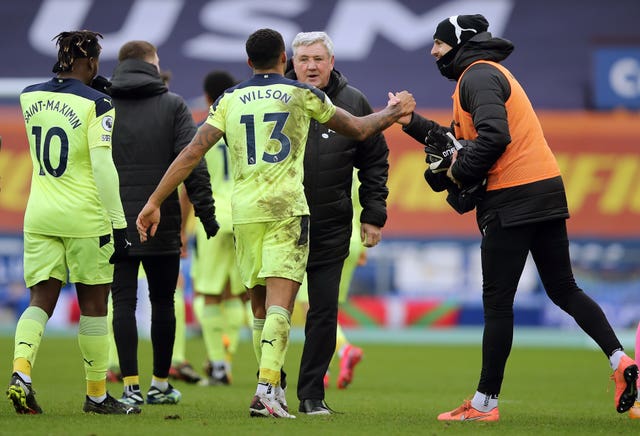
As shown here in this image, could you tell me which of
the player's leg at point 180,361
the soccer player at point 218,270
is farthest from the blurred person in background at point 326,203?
the player's leg at point 180,361

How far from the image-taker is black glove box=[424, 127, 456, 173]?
6.90m

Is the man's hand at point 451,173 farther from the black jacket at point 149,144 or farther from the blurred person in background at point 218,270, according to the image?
the blurred person in background at point 218,270

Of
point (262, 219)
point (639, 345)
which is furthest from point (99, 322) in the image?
point (639, 345)

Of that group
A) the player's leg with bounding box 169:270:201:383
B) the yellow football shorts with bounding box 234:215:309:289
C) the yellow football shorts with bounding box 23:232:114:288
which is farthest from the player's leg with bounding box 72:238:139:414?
the player's leg with bounding box 169:270:201:383

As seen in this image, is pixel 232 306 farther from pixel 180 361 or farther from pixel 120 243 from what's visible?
pixel 120 243

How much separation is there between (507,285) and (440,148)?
89 cm

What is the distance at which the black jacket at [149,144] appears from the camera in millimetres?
8047

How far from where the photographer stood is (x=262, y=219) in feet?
21.7

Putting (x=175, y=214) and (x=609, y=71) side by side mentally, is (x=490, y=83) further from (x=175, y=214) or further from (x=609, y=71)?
(x=609, y=71)

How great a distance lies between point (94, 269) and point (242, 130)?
3.78 ft

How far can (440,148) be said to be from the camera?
6.94 meters

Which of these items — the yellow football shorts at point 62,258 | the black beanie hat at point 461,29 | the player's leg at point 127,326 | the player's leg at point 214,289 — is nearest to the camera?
the yellow football shorts at point 62,258

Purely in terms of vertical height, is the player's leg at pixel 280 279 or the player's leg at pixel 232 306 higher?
the player's leg at pixel 280 279

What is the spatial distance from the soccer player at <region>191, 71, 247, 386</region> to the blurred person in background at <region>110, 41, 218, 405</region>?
219cm
